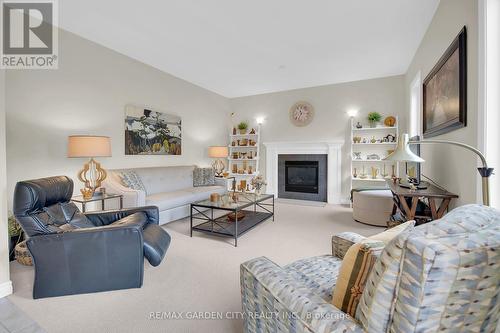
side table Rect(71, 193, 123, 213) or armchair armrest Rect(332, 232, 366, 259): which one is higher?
side table Rect(71, 193, 123, 213)

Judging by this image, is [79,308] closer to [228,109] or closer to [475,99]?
[475,99]

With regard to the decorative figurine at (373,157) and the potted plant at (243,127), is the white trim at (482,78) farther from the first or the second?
the potted plant at (243,127)

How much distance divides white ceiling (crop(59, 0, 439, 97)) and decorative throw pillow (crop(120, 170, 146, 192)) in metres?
1.94

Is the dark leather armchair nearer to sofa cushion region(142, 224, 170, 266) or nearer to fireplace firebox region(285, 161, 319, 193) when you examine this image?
sofa cushion region(142, 224, 170, 266)

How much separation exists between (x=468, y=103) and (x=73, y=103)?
4.42 meters

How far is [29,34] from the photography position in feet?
9.73

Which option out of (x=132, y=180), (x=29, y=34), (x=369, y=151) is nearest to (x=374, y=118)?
(x=369, y=151)

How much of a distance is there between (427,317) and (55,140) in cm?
405

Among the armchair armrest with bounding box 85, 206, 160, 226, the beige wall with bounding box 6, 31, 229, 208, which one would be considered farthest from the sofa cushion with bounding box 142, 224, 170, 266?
the beige wall with bounding box 6, 31, 229, 208

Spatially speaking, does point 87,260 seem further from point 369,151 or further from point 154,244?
point 369,151

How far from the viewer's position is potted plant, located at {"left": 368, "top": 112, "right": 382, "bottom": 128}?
16.5ft

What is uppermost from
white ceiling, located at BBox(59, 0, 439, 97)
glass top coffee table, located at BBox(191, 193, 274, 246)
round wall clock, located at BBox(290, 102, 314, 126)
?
white ceiling, located at BBox(59, 0, 439, 97)

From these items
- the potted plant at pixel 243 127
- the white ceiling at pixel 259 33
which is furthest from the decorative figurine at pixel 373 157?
the potted plant at pixel 243 127

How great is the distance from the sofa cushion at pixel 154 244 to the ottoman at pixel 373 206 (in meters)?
3.06
